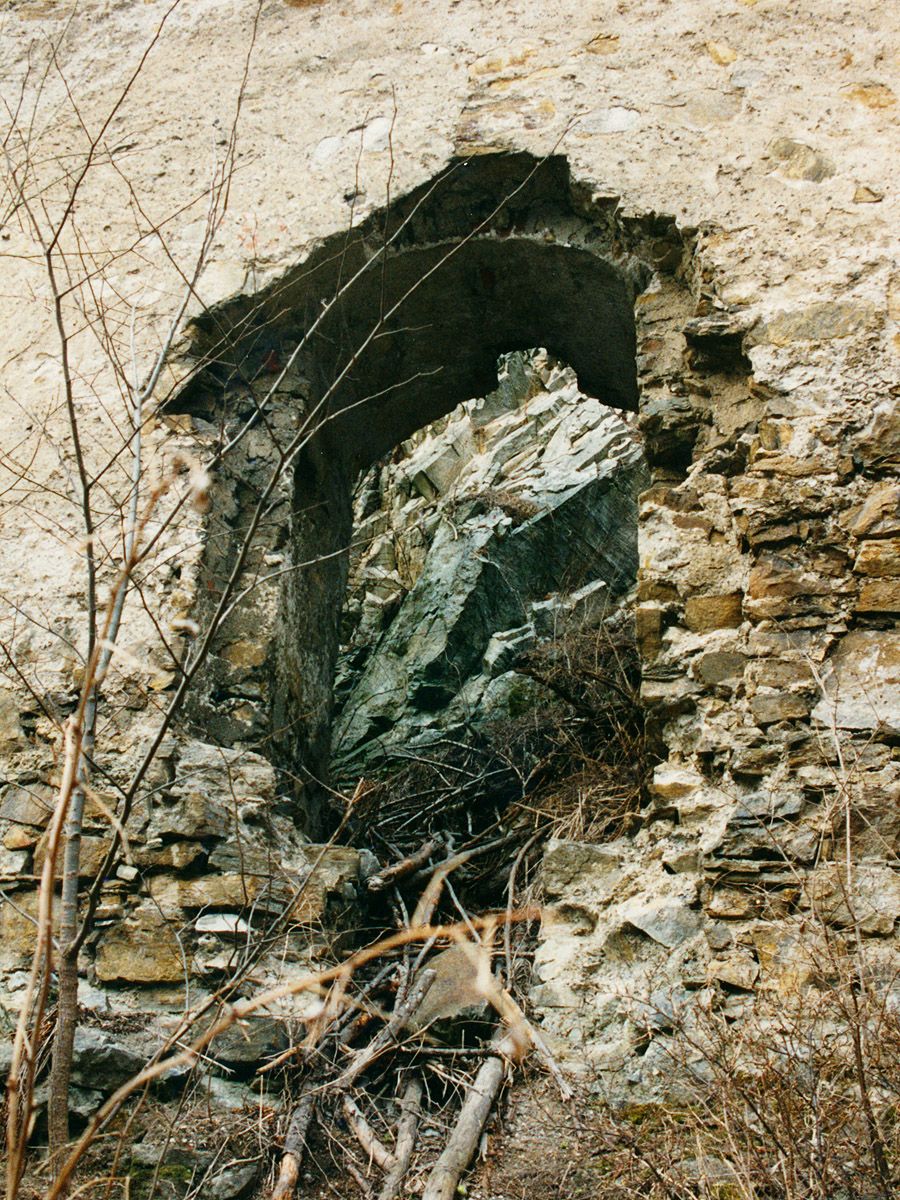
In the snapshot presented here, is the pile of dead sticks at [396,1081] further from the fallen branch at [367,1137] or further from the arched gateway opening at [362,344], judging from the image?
the arched gateway opening at [362,344]

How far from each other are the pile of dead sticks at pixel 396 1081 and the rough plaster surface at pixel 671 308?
8.9 inches

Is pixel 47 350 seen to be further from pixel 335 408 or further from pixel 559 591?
pixel 559 591

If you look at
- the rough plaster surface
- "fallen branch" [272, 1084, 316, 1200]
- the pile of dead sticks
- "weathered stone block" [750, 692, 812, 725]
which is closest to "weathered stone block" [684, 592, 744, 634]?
the rough plaster surface

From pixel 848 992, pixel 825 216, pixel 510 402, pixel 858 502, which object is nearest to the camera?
pixel 848 992

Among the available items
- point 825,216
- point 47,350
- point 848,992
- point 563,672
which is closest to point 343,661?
point 563,672

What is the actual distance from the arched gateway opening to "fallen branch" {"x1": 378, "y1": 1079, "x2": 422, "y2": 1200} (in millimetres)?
1093

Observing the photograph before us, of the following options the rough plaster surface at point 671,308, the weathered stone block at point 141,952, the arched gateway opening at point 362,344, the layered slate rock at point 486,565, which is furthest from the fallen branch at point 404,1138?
the layered slate rock at point 486,565

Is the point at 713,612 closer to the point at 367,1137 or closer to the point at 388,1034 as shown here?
the point at 388,1034

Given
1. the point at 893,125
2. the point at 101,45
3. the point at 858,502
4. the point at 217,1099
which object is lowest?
the point at 217,1099

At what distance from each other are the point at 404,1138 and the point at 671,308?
252 cm

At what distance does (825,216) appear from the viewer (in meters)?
3.02

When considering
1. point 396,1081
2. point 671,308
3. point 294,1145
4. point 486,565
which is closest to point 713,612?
point 671,308

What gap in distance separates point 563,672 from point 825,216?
7.07 feet

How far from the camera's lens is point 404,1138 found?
2109 millimetres
